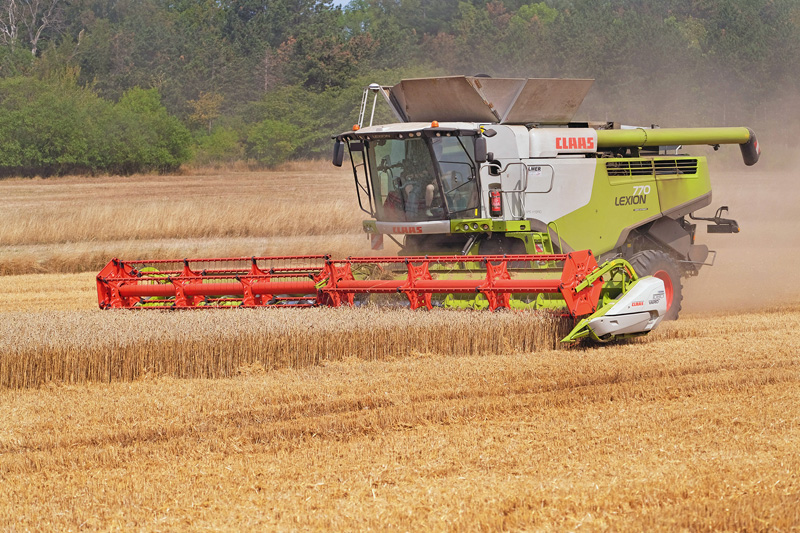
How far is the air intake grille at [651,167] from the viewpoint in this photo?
8.73 meters

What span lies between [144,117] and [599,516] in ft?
112

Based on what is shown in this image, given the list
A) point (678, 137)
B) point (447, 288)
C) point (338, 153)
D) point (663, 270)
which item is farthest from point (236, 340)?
point (678, 137)

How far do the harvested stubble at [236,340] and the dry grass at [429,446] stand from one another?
0.49 feet

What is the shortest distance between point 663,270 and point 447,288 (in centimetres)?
217

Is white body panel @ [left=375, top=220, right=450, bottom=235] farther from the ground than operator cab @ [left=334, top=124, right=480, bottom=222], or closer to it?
closer to it

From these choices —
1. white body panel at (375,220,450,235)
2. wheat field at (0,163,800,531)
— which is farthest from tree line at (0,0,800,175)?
wheat field at (0,163,800,531)

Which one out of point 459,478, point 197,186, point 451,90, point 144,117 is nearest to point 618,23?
point 197,186

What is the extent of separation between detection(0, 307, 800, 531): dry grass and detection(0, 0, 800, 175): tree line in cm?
1472

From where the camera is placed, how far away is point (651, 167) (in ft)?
29.6

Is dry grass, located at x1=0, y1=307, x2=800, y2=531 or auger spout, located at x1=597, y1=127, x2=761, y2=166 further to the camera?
auger spout, located at x1=597, y1=127, x2=761, y2=166

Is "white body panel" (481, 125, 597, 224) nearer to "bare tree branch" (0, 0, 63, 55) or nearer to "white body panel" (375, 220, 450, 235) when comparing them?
"white body panel" (375, 220, 450, 235)

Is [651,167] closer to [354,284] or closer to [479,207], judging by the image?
[479,207]

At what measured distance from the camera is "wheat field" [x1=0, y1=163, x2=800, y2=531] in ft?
12.3

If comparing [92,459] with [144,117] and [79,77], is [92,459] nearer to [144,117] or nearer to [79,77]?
[144,117]
